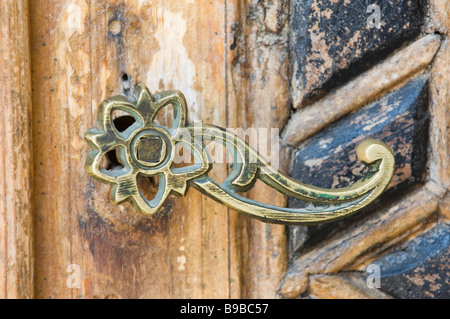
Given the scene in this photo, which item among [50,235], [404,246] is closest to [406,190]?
[404,246]

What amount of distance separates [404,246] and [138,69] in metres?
0.36

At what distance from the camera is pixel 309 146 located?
1.65 feet

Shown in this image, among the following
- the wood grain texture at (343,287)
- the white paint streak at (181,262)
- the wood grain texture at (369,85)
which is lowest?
the wood grain texture at (343,287)

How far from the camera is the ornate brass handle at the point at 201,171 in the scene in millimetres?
427

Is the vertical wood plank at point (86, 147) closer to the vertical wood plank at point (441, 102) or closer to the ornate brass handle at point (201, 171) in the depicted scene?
the ornate brass handle at point (201, 171)

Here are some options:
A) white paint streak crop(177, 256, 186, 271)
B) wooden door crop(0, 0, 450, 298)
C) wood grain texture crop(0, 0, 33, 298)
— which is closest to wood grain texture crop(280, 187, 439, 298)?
wooden door crop(0, 0, 450, 298)

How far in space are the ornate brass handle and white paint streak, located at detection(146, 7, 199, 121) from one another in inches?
2.4

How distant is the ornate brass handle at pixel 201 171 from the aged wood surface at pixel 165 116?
64 millimetres

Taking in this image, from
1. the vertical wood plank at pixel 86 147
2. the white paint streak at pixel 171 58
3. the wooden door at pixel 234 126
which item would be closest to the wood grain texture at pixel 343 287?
the wooden door at pixel 234 126

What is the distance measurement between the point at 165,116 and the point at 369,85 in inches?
8.8

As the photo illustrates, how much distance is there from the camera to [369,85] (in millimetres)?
496

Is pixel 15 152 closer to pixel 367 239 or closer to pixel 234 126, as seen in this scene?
pixel 234 126

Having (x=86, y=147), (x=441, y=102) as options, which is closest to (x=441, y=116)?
(x=441, y=102)
